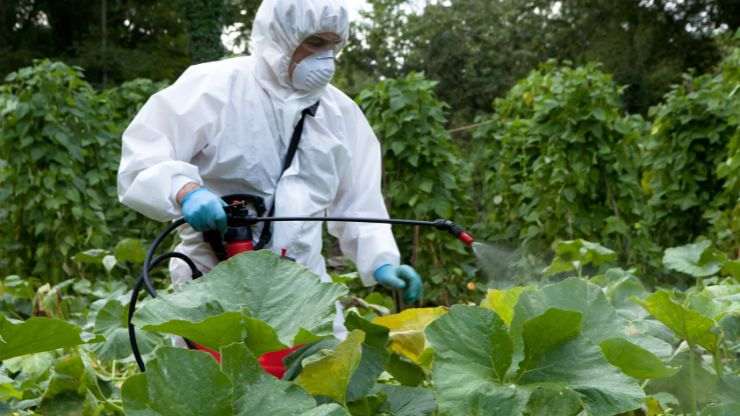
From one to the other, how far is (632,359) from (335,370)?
28cm

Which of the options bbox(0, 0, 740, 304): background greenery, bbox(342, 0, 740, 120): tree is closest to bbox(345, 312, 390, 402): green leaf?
bbox(0, 0, 740, 304): background greenery

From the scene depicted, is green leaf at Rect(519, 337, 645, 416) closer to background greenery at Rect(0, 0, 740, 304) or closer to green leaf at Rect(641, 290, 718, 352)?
green leaf at Rect(641, 290, 718, 352)

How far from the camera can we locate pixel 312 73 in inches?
97.5

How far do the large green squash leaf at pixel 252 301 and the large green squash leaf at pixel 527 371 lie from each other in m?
0.12

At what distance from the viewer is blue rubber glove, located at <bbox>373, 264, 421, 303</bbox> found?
7.34 feet

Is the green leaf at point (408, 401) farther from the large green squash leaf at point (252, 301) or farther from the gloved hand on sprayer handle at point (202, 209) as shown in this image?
the gloved hand on sprayer handle at point (202, 209)

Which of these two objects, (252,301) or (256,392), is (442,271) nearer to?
(252,301)

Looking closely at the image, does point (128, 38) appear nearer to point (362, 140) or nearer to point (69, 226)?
point (69, 226)

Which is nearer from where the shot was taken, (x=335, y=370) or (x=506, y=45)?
(x=335, y=370)

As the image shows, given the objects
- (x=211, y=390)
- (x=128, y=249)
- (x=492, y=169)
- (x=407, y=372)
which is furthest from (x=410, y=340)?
(x=492, y=169)

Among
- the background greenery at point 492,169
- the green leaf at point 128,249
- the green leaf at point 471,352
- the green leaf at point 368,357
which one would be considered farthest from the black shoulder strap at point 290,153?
the background greenery at point 492,169

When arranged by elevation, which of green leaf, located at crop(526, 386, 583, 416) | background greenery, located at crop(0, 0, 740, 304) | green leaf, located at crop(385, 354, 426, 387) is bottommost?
background greenery, located at crop(0, 0, 740, 304)

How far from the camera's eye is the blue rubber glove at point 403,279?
7.34ft

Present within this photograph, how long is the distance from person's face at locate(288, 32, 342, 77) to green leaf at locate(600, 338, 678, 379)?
4.99 ft
